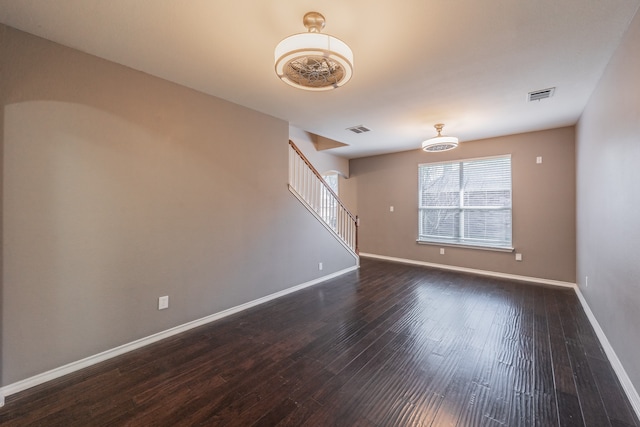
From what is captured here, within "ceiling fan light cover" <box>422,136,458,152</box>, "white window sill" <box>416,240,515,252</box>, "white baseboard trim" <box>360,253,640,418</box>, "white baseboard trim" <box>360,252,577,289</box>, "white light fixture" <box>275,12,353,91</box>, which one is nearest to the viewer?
"white light fixture" <box>275,12,353,91</box>

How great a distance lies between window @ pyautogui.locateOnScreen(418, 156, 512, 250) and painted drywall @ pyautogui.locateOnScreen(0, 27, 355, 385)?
389 cm

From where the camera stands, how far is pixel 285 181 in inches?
153

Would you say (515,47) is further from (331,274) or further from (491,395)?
(331,274)

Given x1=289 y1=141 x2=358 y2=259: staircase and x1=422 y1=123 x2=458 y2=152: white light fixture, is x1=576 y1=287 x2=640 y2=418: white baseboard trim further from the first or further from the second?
x1=289 y1=141 x2=358 y2=259: staircase

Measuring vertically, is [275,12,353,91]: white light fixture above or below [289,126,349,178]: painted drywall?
below

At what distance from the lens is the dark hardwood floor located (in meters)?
1.66

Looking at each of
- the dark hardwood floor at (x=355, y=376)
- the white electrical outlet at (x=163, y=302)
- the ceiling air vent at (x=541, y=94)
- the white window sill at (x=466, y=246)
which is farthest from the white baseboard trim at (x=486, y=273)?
the white electrical outlet at (x=163, y=302)

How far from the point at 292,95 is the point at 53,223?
8.09 feet

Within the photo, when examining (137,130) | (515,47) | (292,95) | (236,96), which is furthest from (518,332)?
(137,130)

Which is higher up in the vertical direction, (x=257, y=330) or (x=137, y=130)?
(x=137, y=130)

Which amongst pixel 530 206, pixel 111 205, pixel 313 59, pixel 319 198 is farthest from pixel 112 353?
pixel 530 206

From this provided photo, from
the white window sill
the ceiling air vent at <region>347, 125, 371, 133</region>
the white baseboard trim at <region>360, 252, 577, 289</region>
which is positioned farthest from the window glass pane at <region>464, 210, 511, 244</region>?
the ceiling air vent at <region>347, 125, 371, 133</region>

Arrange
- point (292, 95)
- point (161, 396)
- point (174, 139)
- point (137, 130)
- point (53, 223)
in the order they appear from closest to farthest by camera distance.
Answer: point (161, 396) → point (53, 223) → point (137, 130) → point (174, 139) → point (292, 95)

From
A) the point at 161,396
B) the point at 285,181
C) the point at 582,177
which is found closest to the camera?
the point at 161,396
